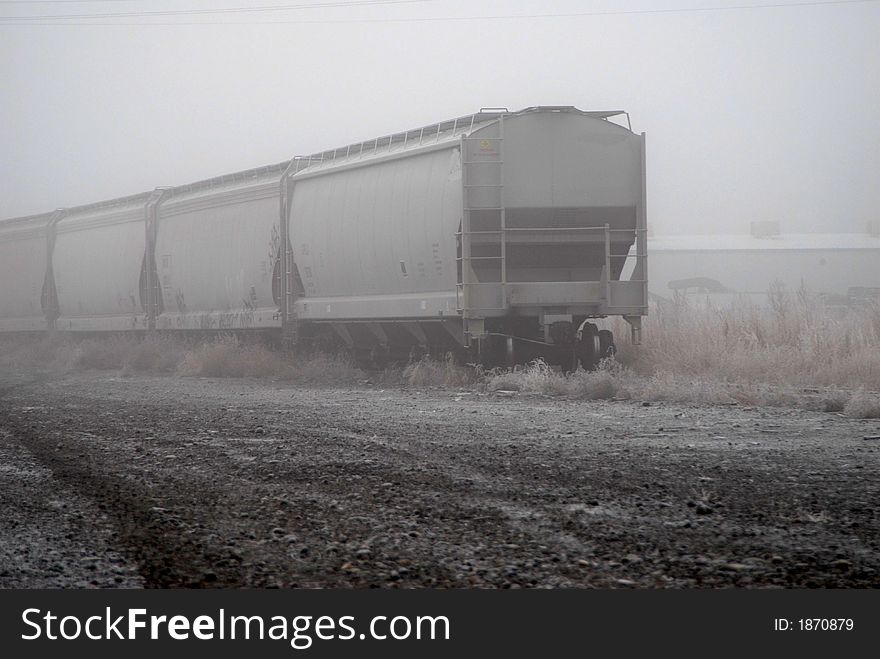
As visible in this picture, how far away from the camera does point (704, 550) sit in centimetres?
453

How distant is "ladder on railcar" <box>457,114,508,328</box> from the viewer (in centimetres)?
1465

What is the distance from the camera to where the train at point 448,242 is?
1488 cm

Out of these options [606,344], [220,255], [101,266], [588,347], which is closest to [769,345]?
[606,344]

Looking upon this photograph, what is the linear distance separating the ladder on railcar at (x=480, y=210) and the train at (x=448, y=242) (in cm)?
2

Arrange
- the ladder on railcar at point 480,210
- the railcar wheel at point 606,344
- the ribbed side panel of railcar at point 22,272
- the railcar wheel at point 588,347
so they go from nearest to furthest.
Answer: the ladder on railcar at point 480,210 < the railcar wheel at point 588,347 < the railcar wheel at point 606,344 < the ribbed side panel of railcar at point 22,272

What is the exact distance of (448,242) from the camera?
15.1 meters

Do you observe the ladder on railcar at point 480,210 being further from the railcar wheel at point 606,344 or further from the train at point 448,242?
the railcar wheel at point 606,344

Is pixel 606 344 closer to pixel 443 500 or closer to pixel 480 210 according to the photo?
pixel 480 210

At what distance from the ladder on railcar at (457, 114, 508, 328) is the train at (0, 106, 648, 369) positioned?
20 mm

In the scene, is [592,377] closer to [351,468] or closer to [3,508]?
[351,468]

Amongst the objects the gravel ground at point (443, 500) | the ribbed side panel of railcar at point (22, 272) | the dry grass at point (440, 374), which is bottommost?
the dry grass at point (440, 374)

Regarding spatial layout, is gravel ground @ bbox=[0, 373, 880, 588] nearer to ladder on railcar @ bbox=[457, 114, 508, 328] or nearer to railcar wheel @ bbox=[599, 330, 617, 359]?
ladder on railcar @ bbox=[457, 114, 508, 328]

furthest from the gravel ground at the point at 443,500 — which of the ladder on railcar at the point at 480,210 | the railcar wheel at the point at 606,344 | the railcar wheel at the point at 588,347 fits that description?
the railcar wheel at the point at 606,344

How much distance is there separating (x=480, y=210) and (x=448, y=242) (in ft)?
2.18
